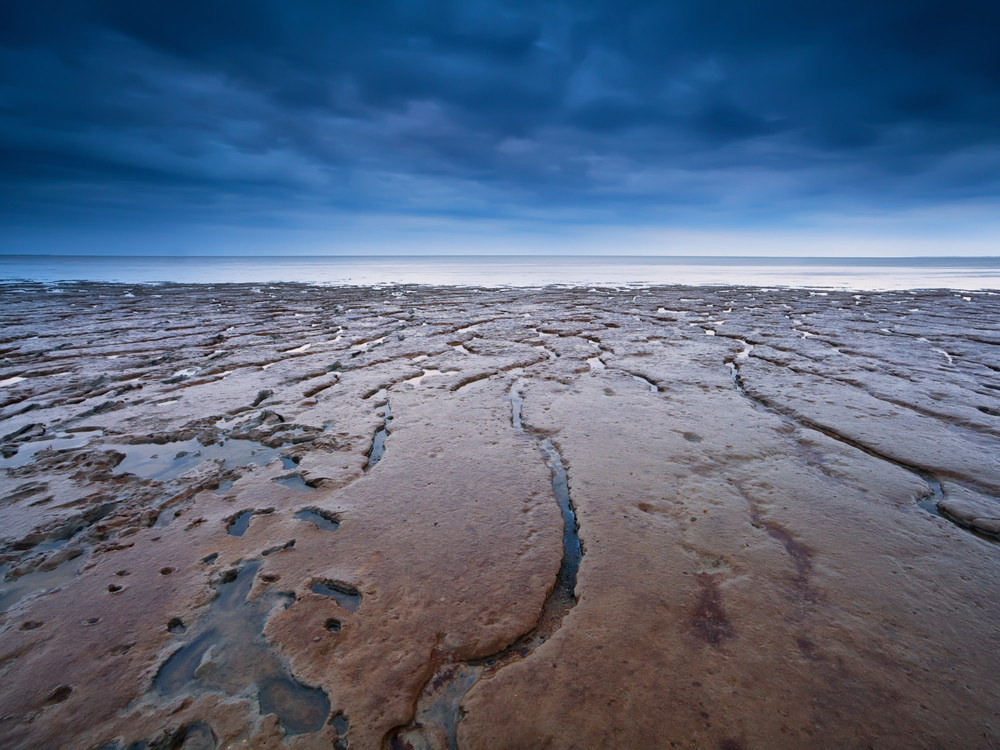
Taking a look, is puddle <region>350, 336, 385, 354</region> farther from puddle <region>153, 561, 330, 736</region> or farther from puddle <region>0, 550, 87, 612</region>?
puddle <region>153, 561, 330, 736</region>

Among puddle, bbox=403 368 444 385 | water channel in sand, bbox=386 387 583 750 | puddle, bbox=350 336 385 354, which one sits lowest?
water channel in sand, bbox=386 387 583 750

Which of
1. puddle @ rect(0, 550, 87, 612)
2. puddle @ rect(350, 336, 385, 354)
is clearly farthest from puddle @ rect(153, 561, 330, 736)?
puddle @ rect(350, 336, 385, 354)

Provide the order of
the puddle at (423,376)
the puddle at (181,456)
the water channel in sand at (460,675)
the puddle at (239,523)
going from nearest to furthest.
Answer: the water channel in sand at (460,675) → the puddle at (239,523) → the puddle at (181,456) → the puddle at (423,376)

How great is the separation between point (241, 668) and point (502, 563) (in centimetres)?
88

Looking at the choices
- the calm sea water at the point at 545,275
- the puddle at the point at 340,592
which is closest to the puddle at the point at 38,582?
the puddle at the point at 340,592

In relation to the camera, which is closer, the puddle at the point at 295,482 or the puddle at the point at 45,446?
the puddle at the point at 295,482

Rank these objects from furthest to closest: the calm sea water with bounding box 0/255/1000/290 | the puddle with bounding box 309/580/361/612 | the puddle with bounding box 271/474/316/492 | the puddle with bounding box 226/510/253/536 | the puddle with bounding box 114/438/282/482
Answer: the calm sea water with bounding box 0/255/1000/290, the puddle with bounding box 114/438/282/482, the puddle with bounding box 271/474/316/492, the puddle with bounding box 226/510/253/536, the puddle with bounding box 309/580/361/612

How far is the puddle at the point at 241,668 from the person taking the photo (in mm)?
1226

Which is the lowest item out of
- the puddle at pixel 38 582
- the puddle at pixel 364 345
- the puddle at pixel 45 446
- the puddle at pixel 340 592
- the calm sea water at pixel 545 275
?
the puddle at pixel 340 592

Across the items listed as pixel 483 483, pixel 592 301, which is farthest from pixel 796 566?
pixel 592 301

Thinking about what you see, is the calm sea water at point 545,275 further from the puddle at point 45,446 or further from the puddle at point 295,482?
the puddle at point 295,482

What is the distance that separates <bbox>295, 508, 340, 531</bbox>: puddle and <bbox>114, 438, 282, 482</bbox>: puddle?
0.63 meters

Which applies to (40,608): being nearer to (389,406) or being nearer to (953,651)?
(389,406)

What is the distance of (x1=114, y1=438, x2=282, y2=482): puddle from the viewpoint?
2.51 m
